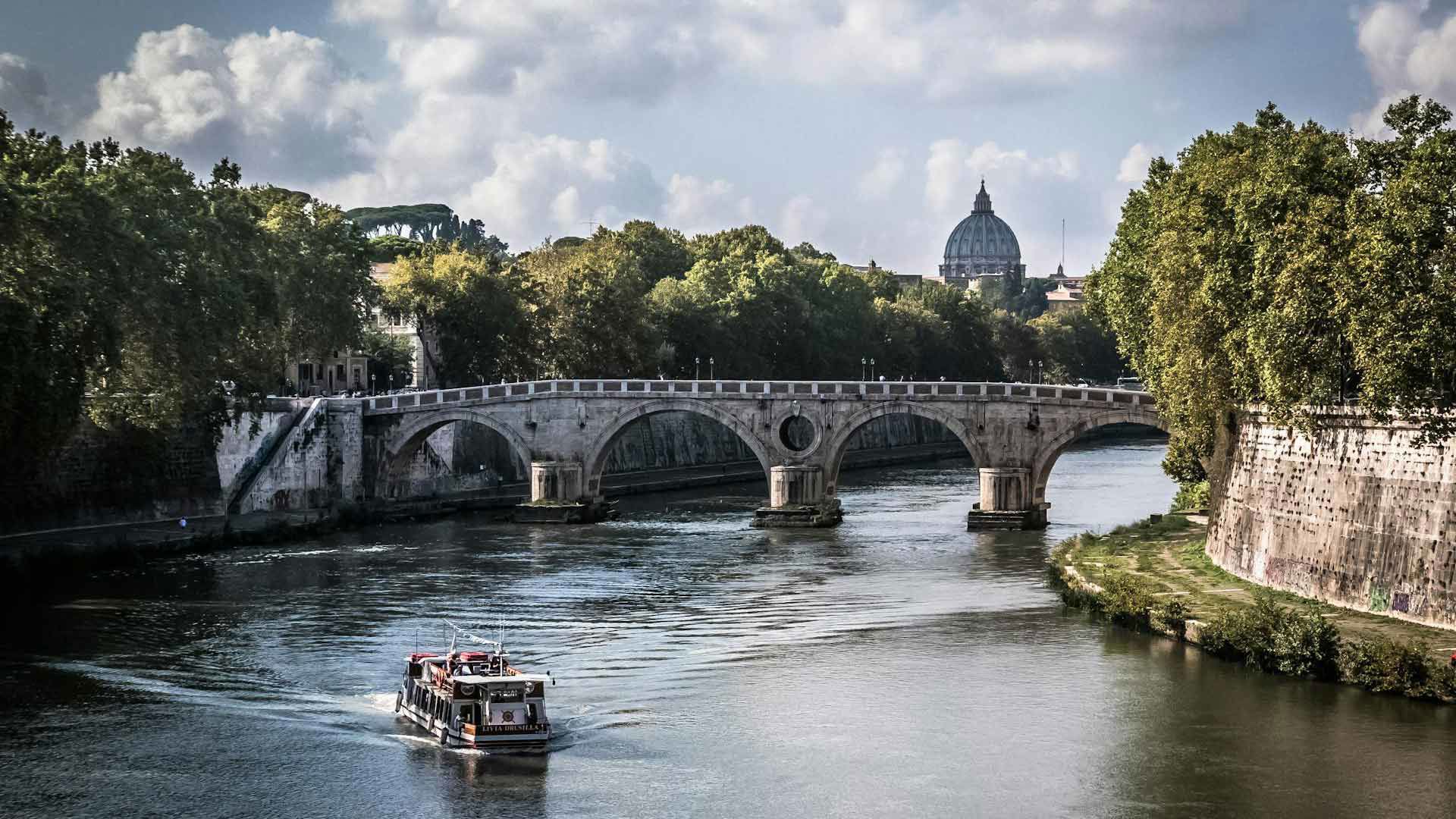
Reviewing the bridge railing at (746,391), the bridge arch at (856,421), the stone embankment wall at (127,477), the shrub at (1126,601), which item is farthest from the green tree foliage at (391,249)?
the shrub at (1126,601)

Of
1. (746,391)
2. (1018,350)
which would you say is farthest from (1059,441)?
(1018,350)

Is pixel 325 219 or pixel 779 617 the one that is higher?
pixel 325 219

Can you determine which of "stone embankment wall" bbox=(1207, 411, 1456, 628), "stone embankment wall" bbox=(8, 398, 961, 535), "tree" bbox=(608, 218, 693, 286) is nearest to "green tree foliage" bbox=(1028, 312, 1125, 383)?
"tree" bbox=(608, 218, 693, 286)

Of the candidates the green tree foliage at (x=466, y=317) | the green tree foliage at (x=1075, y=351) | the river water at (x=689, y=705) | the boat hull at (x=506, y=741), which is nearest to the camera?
the river water at (x=689, y=705)

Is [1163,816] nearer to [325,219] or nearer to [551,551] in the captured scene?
[551,551]

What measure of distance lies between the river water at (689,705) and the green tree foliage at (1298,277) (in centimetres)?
808

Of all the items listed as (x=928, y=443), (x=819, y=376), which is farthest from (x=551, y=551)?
(x=928, y=443)

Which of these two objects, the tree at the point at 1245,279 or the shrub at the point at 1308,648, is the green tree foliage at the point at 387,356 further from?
the shrub at the point at 1308,648

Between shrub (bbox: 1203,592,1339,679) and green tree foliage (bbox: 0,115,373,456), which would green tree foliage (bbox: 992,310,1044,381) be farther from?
shrub (bbox: 1203,592,1339,679)

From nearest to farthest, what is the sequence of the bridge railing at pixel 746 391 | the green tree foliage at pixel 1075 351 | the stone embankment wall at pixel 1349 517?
1. the stone embankment wall at pixel 1349 517
2. the bridge railing at pixel 746 391
3. the green tree foliage at pixel 1075 351

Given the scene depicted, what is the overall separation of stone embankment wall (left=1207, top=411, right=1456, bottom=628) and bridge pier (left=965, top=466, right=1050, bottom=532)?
20532 millimetres

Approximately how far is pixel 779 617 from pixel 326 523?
1184 inches

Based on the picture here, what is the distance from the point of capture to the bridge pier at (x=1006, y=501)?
78.2 metres

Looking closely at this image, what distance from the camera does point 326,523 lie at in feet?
261
